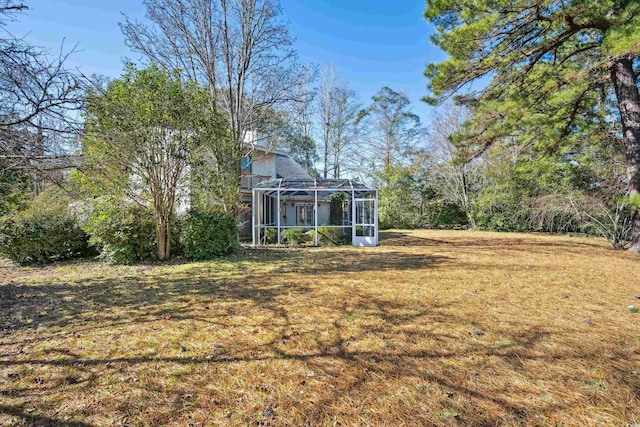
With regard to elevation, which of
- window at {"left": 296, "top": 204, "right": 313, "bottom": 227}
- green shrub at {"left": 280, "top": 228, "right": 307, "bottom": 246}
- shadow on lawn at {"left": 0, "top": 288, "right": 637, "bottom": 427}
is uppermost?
window at {"left": 296, "top": 204, "right": 313, "bottom": 227}

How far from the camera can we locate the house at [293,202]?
1230 cm

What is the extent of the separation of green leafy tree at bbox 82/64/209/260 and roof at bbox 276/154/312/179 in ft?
34.0

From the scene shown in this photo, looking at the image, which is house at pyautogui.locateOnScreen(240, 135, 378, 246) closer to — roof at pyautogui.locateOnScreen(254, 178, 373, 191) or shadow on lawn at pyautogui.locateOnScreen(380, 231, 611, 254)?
roof at pyautogui.locateOnScreen(254, 178, 373, 191)

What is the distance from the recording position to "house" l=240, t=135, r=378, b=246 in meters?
12.3

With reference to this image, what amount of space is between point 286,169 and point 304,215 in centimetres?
347

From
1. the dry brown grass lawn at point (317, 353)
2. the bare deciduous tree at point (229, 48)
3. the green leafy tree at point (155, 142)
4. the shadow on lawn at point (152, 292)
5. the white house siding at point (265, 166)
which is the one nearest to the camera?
the dry brown grass lawn at point (317, 353)

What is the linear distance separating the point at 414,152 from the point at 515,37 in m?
18.9

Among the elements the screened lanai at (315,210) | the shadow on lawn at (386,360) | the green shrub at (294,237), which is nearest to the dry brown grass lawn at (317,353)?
the shadow on lawn at (386,360)

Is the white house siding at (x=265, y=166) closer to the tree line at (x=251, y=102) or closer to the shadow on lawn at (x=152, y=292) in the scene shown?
the tree line at (x=251, y=102)

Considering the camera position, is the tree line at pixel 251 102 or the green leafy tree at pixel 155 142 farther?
the green leafy tree at pixel 155 142

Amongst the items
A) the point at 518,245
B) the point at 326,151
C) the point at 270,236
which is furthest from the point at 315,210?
the point at 326,151

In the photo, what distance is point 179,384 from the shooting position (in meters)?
2.35

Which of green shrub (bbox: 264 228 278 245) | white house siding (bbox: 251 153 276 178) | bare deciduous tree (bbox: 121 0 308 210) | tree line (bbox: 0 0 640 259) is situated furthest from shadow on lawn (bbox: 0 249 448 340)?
white house siding (bbox: 251 153 276 178)

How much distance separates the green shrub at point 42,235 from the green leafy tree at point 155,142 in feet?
5.49
